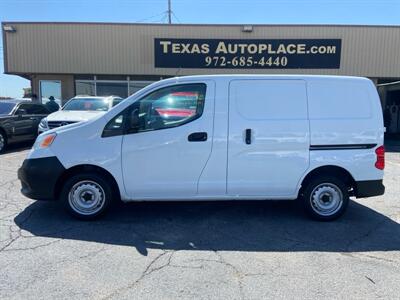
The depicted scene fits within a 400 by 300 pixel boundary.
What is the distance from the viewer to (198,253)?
12.5 feet

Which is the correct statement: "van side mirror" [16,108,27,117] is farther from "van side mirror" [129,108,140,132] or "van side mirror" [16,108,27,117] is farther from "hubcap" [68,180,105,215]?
"van side mirror" [129,108,140,132]

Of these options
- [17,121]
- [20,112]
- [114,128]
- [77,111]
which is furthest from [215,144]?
[20,112]

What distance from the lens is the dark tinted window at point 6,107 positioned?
11.0 metres

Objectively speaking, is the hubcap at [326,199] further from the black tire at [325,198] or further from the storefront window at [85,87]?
the storefront window at [85,87]

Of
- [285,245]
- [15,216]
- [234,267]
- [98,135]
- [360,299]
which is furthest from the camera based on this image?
[15,216]

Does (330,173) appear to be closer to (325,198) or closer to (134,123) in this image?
(325,198)

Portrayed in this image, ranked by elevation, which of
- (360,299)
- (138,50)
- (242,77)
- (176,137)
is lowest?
(360,299)

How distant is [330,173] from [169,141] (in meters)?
2.24

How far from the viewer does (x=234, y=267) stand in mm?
3514

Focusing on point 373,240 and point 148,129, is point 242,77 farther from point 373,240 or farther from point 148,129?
point 373,240

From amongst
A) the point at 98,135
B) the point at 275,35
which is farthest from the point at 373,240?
the point at 275,35

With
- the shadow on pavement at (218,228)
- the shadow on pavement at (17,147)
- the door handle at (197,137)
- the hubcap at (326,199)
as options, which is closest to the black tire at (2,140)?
the shadow on pavement at (17,147)

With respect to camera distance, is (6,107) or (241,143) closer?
(241,143)

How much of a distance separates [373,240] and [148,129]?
3095mm
